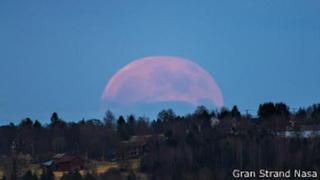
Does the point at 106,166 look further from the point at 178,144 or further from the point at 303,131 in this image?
the point at 303,131

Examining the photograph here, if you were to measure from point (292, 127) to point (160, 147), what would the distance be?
1796cm

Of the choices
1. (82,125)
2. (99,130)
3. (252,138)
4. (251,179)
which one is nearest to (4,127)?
(82,125)

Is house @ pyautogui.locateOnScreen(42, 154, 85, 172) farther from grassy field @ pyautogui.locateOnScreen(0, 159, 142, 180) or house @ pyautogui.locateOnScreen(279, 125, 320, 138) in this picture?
house @ pyautogui.locateOnScreen(279, 125, 320, 138)

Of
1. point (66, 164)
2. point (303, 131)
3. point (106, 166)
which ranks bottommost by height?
point (106, 166)

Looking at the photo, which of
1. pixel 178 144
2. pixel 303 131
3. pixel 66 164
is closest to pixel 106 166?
pixel 66 164

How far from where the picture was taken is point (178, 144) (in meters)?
72.2

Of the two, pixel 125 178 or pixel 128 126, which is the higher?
pixel 128 126

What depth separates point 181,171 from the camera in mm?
63406

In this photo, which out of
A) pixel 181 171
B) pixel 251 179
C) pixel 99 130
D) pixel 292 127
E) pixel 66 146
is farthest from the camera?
pixel 99 130

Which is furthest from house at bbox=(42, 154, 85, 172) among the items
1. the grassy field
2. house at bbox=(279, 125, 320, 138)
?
house at bbox=(279, 125, 320, 138)

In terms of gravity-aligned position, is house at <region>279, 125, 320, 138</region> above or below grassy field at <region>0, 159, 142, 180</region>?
above

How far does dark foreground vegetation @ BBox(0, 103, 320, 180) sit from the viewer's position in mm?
62812

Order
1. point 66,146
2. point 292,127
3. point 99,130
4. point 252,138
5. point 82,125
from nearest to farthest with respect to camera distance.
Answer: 1. point 252,138
2. point 292,127
3. point 66,146
4. point 99,130
5. point 82,125

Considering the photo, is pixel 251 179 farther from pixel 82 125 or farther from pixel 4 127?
pixel 4 127
